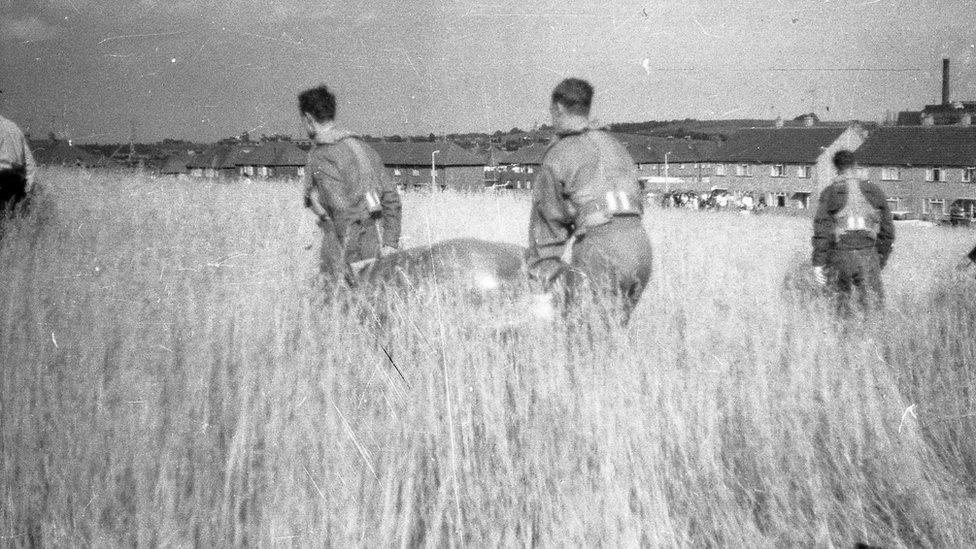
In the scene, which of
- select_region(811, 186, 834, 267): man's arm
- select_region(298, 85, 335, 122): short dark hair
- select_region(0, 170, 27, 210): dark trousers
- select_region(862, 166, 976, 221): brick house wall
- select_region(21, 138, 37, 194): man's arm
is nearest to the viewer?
select_region(298, 85, 335, 122): short dark hair

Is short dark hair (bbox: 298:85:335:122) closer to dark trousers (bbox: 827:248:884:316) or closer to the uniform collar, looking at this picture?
the uniform collar

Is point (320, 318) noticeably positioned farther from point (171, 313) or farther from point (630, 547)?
point (630, 547)

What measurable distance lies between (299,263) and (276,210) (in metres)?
5.99

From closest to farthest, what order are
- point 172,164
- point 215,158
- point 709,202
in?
1. point 172,164
2. point 215,158
3. point 709,202

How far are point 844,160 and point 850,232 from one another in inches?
22.7

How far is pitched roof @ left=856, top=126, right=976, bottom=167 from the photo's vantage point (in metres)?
69.2

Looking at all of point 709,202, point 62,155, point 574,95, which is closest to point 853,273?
point 574,95

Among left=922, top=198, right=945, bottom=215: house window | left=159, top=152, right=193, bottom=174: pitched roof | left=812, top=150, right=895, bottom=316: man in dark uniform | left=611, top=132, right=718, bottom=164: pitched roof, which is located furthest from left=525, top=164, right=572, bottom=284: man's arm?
left=922, top=198, right=945, bottom=215: house window

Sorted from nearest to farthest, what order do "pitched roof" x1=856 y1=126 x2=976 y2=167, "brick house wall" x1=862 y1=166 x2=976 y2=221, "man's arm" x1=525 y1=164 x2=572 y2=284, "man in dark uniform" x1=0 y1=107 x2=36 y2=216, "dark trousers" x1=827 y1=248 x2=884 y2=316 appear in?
1. "man's arm" x1=525 y1=164 x2=572 y2=284
2. "dark trousers" x1=827 y1=248 x2=884 y2=316
3. "man in dark uniform" x1=0 y1=107 x2=36 y2=216
4. "brick house wall" x1=862 y1=166 x2=976 y2=221
5. "pitched roof" x1=856 y1=126 x2=976 y2=167

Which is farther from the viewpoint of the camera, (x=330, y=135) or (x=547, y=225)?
(x=330, y=135)

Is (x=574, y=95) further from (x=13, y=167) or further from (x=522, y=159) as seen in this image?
(x=522, y=159)

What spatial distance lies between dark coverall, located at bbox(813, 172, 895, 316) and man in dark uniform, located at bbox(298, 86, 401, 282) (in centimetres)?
360

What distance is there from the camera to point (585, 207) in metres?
4.26

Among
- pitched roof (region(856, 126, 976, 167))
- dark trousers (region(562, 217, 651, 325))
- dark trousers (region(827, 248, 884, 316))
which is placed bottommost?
dark trousers (region(827, 248, 884, 316))
